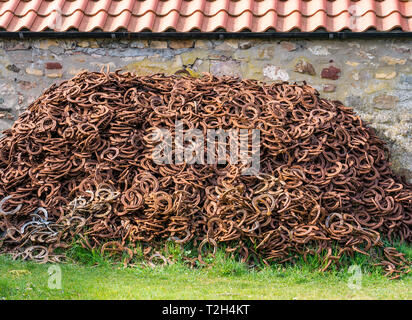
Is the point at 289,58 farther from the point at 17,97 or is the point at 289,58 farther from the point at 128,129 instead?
the point at 17,97

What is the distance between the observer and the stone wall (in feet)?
23.6

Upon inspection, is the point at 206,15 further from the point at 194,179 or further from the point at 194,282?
the point at 194,282

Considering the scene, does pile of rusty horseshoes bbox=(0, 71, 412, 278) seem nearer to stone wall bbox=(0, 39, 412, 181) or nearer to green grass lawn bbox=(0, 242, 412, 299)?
green grass lawn bbox=(0, 242, 412, 299)

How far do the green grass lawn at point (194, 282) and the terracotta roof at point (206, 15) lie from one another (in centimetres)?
315

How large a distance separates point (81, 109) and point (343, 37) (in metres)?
3.34

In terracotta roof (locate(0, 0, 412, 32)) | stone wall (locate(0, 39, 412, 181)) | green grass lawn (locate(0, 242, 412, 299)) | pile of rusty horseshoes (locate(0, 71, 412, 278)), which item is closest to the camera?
green grass lawn (locate(0, 242, 412, 299))

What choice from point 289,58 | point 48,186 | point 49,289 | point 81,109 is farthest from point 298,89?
point 49,289

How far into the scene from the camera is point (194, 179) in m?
5.84

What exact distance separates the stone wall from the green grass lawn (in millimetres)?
2147

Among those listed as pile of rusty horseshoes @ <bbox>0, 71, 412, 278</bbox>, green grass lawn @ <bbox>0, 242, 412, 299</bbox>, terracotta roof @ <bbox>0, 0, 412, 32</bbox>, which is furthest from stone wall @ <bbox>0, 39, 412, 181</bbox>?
green grass lawn @ <bbox>0, 242, 412, 299</bbox>

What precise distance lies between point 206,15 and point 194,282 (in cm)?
394

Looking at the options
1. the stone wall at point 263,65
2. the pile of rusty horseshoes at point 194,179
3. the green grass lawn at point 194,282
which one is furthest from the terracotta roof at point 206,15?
the green grass lawn at point 194,282

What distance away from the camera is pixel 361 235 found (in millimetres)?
5617
